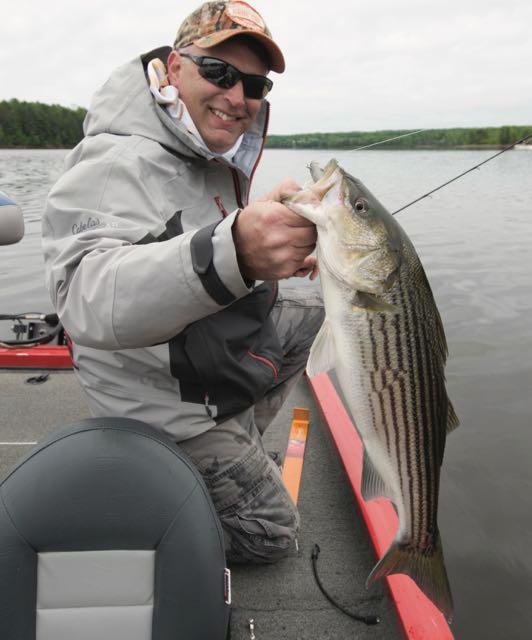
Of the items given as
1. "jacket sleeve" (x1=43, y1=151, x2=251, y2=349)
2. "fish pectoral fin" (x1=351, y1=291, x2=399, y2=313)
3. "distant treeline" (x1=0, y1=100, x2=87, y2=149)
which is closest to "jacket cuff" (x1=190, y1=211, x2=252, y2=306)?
"jacket sleeve" (x1=43, y1=151, x2=251, y2=349)

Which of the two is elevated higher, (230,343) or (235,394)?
(230,343)

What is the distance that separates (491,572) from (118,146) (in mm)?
3590

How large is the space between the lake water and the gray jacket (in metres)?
0.72

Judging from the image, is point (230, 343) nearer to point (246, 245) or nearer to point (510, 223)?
point (246, 245)

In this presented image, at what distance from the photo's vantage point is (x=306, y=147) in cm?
418

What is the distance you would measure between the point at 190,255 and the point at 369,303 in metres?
0.65

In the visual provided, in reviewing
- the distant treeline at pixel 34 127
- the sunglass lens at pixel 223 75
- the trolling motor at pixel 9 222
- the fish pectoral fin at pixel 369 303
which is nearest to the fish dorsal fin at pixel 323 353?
the fish pectoral fin at pixel 369 303

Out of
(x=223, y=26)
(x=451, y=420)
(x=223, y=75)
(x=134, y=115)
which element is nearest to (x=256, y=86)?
(x=223, y=75)

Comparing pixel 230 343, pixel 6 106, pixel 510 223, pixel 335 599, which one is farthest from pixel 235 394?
pixel 6 106

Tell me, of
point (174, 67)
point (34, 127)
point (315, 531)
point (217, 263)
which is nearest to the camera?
point (217, 263)

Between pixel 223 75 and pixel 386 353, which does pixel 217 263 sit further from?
pixel 223 75

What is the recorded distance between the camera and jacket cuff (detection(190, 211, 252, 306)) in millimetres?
1571

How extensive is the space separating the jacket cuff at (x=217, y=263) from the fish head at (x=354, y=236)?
0.35 meters

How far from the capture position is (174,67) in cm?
255
